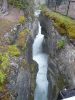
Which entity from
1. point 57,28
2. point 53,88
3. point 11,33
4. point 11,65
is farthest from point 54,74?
point 11,65

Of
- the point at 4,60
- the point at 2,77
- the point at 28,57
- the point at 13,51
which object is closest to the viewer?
the point at 2,77

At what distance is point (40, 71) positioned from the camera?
2755 centimetres

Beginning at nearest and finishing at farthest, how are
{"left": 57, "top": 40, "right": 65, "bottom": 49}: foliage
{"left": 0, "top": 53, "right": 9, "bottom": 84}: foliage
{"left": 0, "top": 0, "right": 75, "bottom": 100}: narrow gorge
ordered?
1. {"left": 0, "top": 53, "right": 9, "bottom": 84}: foliage
2. {"left": 0, "top": 0, "right": 75, "bottom": 100}: narrow gorge
3. {"left": 57, "top": 40, "right": 65, "bottom": 49}: foliage

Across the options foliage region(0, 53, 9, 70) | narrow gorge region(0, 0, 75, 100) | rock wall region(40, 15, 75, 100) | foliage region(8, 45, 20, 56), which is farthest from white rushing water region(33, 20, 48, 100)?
foliage region(0, 53, 9, 70)

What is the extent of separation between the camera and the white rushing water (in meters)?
24.8

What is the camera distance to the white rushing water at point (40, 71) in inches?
975

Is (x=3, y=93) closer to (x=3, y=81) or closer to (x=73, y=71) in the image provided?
(x=3, y=81)

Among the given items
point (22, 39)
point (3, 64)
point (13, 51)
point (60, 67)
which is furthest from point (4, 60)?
point (60, 67)

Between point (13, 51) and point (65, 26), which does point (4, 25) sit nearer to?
point (65, 26)

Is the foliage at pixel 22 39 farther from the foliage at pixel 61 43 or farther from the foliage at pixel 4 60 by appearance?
the foliage at pixel 4 60

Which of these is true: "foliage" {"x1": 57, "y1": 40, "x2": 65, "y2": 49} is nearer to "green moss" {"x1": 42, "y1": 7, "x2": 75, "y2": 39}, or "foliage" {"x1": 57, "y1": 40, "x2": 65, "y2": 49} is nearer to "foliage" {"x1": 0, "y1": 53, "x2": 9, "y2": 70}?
"green moss" {"x1": 42, "y1": 7, "x2": 75, "y2": 39}

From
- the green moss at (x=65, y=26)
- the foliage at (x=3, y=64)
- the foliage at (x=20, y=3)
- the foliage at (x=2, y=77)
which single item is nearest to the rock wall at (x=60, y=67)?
the green moss at (x=65, y=26)

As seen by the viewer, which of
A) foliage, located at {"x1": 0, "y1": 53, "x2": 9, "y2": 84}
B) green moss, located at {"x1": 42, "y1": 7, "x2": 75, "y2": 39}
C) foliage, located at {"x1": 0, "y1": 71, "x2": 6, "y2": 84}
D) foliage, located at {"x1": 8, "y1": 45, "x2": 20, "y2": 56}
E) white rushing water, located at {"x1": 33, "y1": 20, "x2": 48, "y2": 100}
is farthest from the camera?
white rushing water, located at {"x1": 33, "y1": 20, "x2": 48, "y2": 100}

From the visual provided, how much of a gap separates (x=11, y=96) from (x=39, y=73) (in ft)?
46.0
